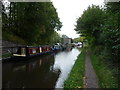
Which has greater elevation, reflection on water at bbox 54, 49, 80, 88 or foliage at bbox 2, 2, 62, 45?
foliage at bbox 2, 2, 62, 45

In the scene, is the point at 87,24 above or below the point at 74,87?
above

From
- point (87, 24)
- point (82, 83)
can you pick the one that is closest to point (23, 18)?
point (87, 24)

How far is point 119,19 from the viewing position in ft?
18.4

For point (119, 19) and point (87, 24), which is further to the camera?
point (87, 24)

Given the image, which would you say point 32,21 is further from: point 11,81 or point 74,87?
point 74,87

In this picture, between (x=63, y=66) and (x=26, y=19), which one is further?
(x=26, y=19)

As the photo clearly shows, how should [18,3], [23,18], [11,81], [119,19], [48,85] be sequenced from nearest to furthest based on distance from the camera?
1. [119,19]
2. [48,85]
3. [11,81]
4. [18,3]
5. [23,18]

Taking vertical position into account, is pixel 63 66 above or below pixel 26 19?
below

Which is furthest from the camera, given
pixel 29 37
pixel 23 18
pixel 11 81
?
pixel 29 37

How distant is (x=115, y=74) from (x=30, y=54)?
10.6 metres

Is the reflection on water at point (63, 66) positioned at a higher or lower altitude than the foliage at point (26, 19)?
lower

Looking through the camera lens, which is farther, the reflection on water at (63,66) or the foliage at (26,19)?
the foliage at (26,19)

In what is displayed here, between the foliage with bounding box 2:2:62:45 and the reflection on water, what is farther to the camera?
the foliage with bounding box 2:2:62:45

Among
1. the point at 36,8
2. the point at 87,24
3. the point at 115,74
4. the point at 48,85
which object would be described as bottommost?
the point at 48,85
